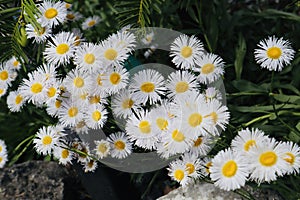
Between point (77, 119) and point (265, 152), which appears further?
point (77, 119)

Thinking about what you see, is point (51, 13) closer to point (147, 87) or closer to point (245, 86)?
point (147, 87)

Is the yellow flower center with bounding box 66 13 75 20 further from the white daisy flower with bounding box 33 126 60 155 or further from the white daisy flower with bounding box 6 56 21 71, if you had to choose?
the white daisy flower with bounding box 33 126 60 155

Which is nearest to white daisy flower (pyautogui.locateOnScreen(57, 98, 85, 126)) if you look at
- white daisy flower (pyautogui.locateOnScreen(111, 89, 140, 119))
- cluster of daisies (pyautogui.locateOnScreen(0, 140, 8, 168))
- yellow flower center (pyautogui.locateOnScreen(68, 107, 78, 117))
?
yellow flower center (pyautogui.locateOnScreen(68, 107, 78, 117))

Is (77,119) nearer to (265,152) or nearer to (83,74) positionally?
(83,74)

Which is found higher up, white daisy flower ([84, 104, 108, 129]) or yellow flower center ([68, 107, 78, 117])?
yellow flower center ([68, 107, 78, 117])

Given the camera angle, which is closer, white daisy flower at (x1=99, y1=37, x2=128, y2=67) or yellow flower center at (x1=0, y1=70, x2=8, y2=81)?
white daisy flower at (x1=99, y1=37, x2=128, y2=67)

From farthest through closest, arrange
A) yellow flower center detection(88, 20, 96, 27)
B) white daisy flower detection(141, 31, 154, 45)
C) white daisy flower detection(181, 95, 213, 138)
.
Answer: yellow flower center detection(88, 20, 96, 27)
white daisy flower detection(141, 31, 154, 45)
white daisy flower detection(181, 95, 213, 138)

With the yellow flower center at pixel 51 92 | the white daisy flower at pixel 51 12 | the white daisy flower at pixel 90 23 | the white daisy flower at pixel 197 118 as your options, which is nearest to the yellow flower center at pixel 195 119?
the white daisy flower at pixel 197 118

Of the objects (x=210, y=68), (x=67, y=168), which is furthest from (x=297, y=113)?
(x=67, y=168)
